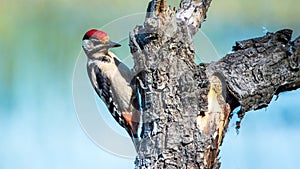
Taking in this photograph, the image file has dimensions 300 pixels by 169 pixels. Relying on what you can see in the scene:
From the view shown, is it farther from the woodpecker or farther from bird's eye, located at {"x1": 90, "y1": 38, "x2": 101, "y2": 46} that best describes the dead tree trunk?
bird's eye, located at {"x1": 90, "y1": 38, "x2": 101, "y2": 46}

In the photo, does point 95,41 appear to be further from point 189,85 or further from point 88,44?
point 189,85

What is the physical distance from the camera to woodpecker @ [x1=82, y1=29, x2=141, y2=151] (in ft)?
6.00

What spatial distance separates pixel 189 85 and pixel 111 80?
0.63 metres

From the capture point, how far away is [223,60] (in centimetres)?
160

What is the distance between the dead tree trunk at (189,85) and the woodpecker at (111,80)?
32cm

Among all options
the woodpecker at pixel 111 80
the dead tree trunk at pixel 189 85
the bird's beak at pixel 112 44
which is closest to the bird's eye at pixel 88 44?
the woodpecker at pixel 111 80

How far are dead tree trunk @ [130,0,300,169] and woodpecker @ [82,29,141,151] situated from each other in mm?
320

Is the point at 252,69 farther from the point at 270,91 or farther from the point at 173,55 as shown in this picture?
the point at 173,55

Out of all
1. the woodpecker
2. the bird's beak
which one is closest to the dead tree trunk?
the woodpecker

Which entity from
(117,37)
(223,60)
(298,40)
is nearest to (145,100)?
(223,60)

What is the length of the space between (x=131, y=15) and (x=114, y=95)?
0.48 metres

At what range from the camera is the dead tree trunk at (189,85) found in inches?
54.4

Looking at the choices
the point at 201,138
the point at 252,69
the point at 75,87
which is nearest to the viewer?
the point at 201,138

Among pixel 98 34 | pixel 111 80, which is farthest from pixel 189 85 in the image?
pixel 98 34
